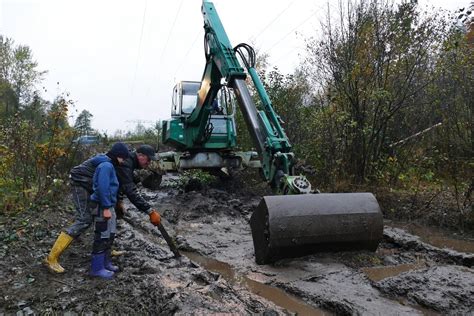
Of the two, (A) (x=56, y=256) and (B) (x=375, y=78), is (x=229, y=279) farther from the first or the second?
(B) (x=375, y=78)

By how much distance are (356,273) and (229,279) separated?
1.36 metres

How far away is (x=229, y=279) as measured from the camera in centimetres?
446

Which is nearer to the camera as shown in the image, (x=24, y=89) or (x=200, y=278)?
(x=200, y=278)

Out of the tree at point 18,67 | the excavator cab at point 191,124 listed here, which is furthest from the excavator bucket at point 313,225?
the tree at point 18,67

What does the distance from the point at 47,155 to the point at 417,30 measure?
7199 mm

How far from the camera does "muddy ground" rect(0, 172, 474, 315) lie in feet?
11.5

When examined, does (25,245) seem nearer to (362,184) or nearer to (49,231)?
(49,231)

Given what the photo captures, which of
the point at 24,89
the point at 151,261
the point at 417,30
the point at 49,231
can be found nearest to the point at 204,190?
the point at 49,231

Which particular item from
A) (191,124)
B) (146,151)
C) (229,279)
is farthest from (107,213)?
(191,124)

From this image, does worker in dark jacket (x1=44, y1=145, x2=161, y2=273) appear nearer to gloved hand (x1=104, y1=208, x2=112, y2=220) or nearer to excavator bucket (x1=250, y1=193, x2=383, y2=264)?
gloved hand (x1=104, y1=208, x2=112, y2=220)

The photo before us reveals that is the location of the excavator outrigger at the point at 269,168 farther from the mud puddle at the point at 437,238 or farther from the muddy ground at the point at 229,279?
the mud puddle at the point at 437,238

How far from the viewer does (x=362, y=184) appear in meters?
7.97

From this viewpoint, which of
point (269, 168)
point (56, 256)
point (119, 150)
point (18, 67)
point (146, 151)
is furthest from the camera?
point (18, 67)

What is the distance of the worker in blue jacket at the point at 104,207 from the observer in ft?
14.1
